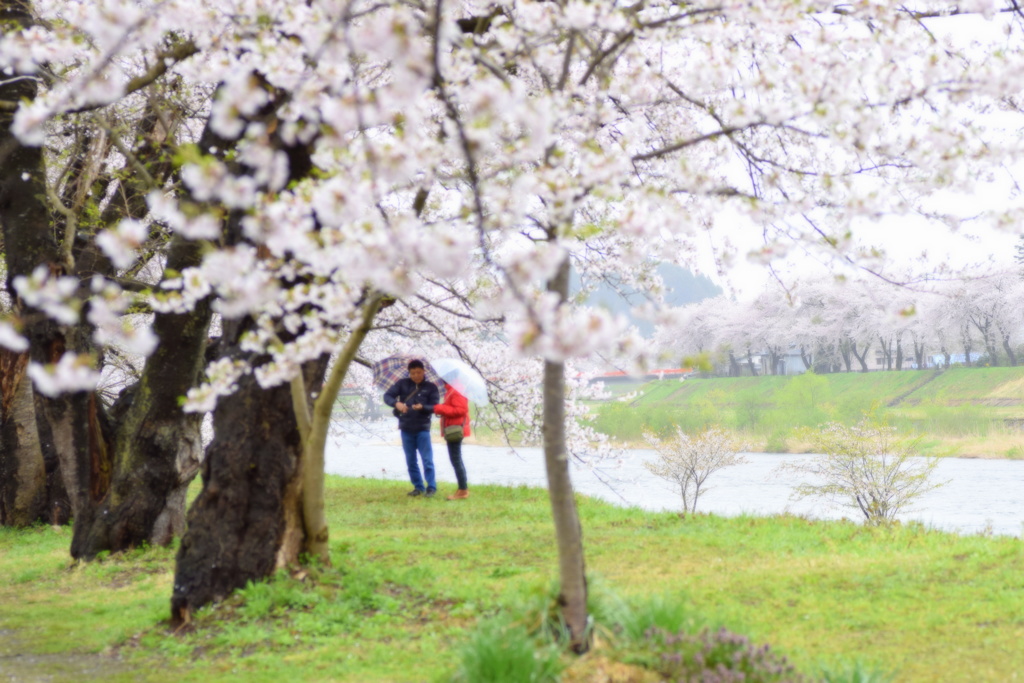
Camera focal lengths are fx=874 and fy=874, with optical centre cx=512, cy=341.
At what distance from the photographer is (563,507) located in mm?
4598

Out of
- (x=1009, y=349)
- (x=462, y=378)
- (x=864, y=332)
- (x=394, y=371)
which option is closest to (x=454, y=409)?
(x=462, y=378)

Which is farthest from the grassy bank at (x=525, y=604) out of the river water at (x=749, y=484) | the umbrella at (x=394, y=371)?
the river water at (x=749, y=484)

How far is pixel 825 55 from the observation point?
5191 millimetres

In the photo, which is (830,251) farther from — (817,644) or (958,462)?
(958,462)

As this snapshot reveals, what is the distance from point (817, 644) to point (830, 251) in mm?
2381

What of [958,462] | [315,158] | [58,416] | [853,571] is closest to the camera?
[315,158]

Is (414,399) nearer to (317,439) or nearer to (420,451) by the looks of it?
(420,451)

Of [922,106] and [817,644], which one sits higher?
[922,106]

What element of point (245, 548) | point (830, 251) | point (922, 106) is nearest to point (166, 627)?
point (245, 548)

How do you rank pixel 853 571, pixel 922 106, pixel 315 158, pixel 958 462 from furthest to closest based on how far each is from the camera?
pixel 958 462, pixel 853 571, pixel 922 106, pixel 315 158

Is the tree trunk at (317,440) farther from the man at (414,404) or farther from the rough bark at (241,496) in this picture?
the man at (414,404)

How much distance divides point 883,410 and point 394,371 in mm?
28706

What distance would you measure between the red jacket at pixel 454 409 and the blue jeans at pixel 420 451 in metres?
0.33

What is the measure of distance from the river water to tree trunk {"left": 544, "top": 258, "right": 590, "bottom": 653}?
578 inches
